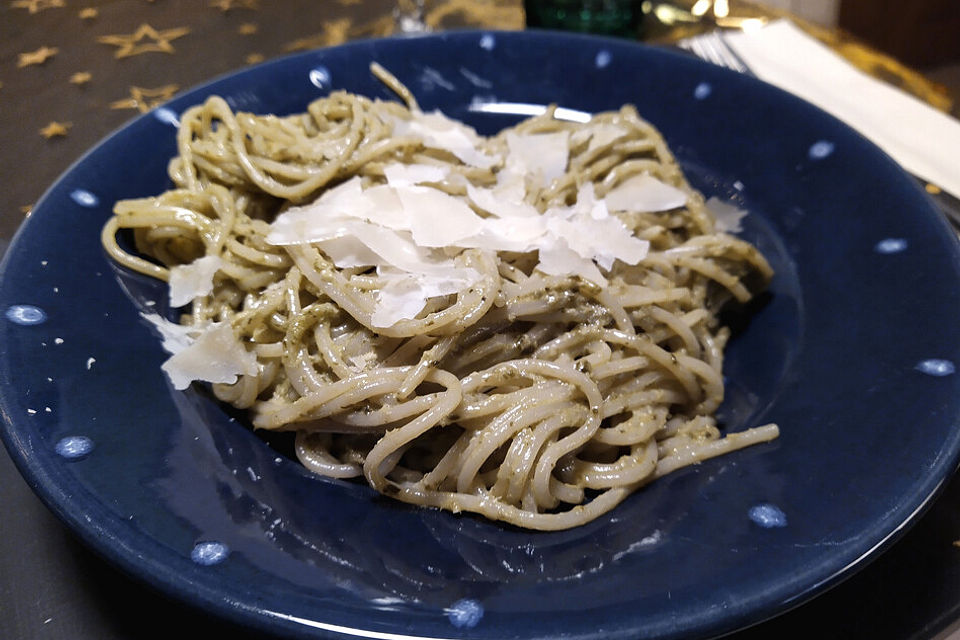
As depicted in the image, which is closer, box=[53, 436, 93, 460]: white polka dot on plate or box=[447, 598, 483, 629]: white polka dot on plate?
box=[447, 598, 483, 629]: white polka dot on plate

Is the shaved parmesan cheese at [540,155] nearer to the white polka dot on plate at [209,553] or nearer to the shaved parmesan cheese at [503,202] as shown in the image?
the shaved parmesan cheese at [503,202]

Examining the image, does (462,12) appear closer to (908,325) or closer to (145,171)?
(145,171)

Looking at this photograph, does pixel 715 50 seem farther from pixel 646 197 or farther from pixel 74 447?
pixel 74 447

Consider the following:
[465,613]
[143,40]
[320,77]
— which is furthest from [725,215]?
[143,40]

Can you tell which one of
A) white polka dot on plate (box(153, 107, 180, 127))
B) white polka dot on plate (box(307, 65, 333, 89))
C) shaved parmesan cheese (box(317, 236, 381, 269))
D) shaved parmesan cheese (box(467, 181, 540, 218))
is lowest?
shaved parmesan cheese (box(317, 236, 381, 269))

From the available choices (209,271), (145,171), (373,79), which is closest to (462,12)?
(373,79)

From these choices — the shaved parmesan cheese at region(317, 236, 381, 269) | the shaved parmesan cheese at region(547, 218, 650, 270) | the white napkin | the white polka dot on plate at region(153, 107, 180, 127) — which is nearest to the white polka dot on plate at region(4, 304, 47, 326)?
the shaved parmesan cheese at region(317, 236, 381, 269)

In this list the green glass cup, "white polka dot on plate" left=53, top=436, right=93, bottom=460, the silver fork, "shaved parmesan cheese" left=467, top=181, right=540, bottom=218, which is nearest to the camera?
"white polka dot on plate" left=53, top=436, right=93, bottom=460

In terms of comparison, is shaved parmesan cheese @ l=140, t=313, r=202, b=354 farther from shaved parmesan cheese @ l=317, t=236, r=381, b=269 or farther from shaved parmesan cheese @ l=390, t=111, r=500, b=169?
shaved parmesan cheese @ l=390, t=111, r=500, b=169
